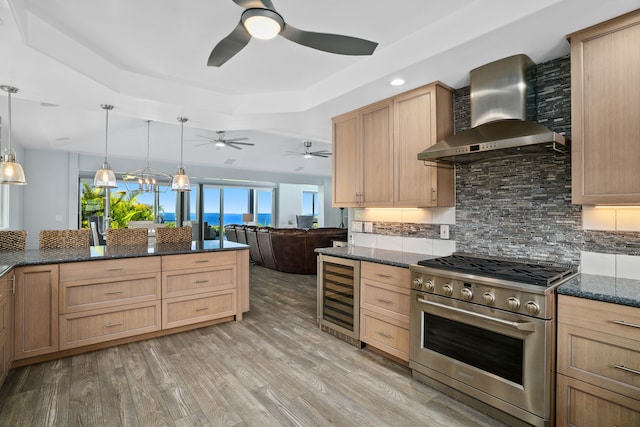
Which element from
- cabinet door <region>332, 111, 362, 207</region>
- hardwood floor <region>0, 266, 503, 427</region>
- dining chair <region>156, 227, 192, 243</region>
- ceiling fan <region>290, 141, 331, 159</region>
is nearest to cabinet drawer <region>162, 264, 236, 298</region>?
hardwood floor <region>0, 266, 503, 427</region>

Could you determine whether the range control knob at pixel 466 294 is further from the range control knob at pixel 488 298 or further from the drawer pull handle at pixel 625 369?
the drawer pull handle at pixel 625 369

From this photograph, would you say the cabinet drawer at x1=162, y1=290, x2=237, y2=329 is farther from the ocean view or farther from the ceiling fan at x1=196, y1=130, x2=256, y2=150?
the ocean view

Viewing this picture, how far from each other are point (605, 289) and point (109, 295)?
3.63m

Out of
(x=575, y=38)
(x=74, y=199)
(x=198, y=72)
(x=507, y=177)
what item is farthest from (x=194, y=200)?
(x=575, y=38)

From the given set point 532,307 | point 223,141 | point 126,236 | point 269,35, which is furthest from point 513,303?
point 223,141

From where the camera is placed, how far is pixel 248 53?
9.45ft

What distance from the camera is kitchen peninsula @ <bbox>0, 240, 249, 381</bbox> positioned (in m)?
2.56

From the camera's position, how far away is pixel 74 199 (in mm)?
6953

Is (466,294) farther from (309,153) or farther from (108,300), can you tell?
(309,153)

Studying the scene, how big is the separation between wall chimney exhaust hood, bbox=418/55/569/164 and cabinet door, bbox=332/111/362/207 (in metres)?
1.06

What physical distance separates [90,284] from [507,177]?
3594mm

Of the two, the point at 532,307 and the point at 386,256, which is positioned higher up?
the point at 386,256

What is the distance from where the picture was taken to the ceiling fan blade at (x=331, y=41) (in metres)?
1.93

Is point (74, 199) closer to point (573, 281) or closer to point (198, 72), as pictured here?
point (198, 72)
